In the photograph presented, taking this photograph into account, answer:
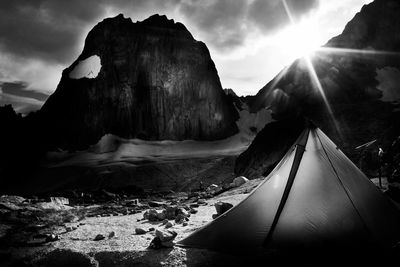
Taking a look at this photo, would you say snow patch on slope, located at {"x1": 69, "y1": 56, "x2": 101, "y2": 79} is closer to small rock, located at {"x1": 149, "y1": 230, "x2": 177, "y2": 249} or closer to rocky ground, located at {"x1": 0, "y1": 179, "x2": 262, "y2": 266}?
rocky ground, located at {"x1": 0, "y1": 179, "x2": 262, "y2": 266}

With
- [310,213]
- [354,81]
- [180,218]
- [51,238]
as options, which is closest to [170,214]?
[180,218]

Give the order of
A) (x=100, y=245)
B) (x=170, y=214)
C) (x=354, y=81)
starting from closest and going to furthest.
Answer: (x=100, y=245)
(x=170, y=214)
(x=354, y=81)

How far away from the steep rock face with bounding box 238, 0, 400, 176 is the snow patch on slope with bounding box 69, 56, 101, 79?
6470cm

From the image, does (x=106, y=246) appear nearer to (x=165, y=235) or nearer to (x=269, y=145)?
(x=165, y=235)

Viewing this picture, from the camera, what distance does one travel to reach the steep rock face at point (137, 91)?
9200 centimetres

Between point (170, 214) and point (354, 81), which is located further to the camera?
point (354, 81)

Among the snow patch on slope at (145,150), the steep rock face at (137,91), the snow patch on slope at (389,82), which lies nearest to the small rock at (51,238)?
the snow patch on slope at (145,150)

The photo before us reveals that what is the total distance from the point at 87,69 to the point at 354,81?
86513 millimetres

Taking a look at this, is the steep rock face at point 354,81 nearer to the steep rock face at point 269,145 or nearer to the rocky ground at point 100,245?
the steep rock face at point 269,145

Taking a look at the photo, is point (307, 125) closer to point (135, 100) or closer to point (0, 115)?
point (135, 100)

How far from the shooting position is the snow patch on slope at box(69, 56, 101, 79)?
306ft

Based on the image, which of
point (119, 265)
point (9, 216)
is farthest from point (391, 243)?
point (9, 216)

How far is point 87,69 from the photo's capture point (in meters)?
97.0

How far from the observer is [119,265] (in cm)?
570
